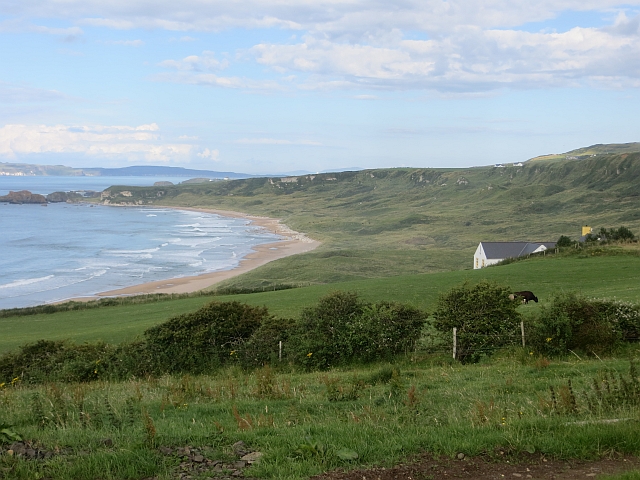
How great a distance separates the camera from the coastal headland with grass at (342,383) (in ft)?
22.9

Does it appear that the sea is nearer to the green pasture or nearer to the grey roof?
the green pasture

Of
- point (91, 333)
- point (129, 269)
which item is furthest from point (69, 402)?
point (129, 269)

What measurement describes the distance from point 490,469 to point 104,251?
98694 millimetres

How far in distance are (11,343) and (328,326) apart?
2047 centimetres

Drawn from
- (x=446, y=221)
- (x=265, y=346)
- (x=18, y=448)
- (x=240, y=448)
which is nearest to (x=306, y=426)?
(x=240, y=448)

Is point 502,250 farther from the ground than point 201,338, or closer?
closer

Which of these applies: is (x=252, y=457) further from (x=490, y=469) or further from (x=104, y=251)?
(x=104, y=251)

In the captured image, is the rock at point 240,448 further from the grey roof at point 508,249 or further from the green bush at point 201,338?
→ the grey roof at point 508,249

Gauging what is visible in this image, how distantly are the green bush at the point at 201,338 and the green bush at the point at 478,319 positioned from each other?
21.5 ft

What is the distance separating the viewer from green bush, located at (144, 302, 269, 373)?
19.8 m

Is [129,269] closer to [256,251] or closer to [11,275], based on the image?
[11,275]

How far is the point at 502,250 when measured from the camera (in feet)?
216

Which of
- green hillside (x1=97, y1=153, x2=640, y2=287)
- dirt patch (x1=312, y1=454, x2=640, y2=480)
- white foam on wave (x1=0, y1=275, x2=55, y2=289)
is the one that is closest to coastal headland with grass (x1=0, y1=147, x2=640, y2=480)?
dirt patch (x1=312, y1=454, x2=640, y2=480)

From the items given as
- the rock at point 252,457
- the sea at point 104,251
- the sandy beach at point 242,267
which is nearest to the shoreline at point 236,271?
the sandy beach at point 242,267
